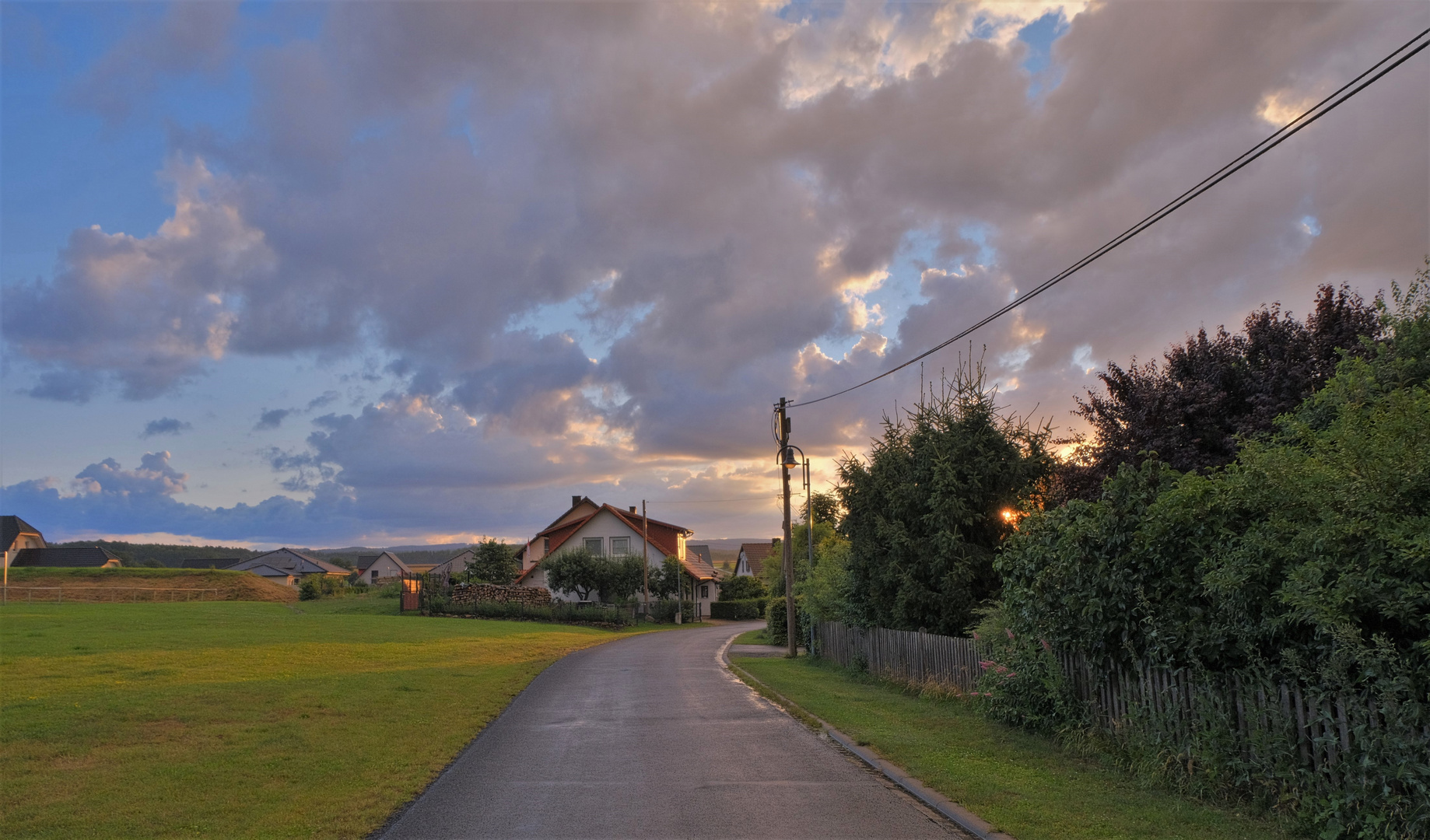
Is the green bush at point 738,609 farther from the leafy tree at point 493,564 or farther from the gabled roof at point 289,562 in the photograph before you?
the gabled roof at point 289,562

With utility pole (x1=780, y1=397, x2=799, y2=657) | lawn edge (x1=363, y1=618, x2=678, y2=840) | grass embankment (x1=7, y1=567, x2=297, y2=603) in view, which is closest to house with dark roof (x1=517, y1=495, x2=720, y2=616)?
grass embankment (x1=7, y1=567, x2=297, y2=603)

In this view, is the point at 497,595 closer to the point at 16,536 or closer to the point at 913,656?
the point at 913,656

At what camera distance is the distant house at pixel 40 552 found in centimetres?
8544

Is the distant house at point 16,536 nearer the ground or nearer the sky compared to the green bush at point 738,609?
nearer the sky

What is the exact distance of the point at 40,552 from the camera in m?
95.9

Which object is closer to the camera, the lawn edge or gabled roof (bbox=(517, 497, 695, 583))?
the lawn edge

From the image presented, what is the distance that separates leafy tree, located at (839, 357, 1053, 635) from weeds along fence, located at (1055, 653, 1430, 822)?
8102 millimetres

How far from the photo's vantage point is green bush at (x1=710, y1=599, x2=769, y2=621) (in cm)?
7394

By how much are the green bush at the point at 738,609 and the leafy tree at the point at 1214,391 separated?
182 ft

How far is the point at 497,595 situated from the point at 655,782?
158ft

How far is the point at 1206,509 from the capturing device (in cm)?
897

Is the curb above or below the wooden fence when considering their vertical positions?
below

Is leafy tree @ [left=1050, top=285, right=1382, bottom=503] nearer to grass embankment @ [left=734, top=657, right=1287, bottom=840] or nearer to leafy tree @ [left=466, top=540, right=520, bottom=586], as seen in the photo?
grass embankment @ [left=734, top=657, right=1287, bottom=840]

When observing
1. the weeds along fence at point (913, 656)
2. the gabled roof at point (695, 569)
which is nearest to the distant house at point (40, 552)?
the gabled roof at point (695, 569)
